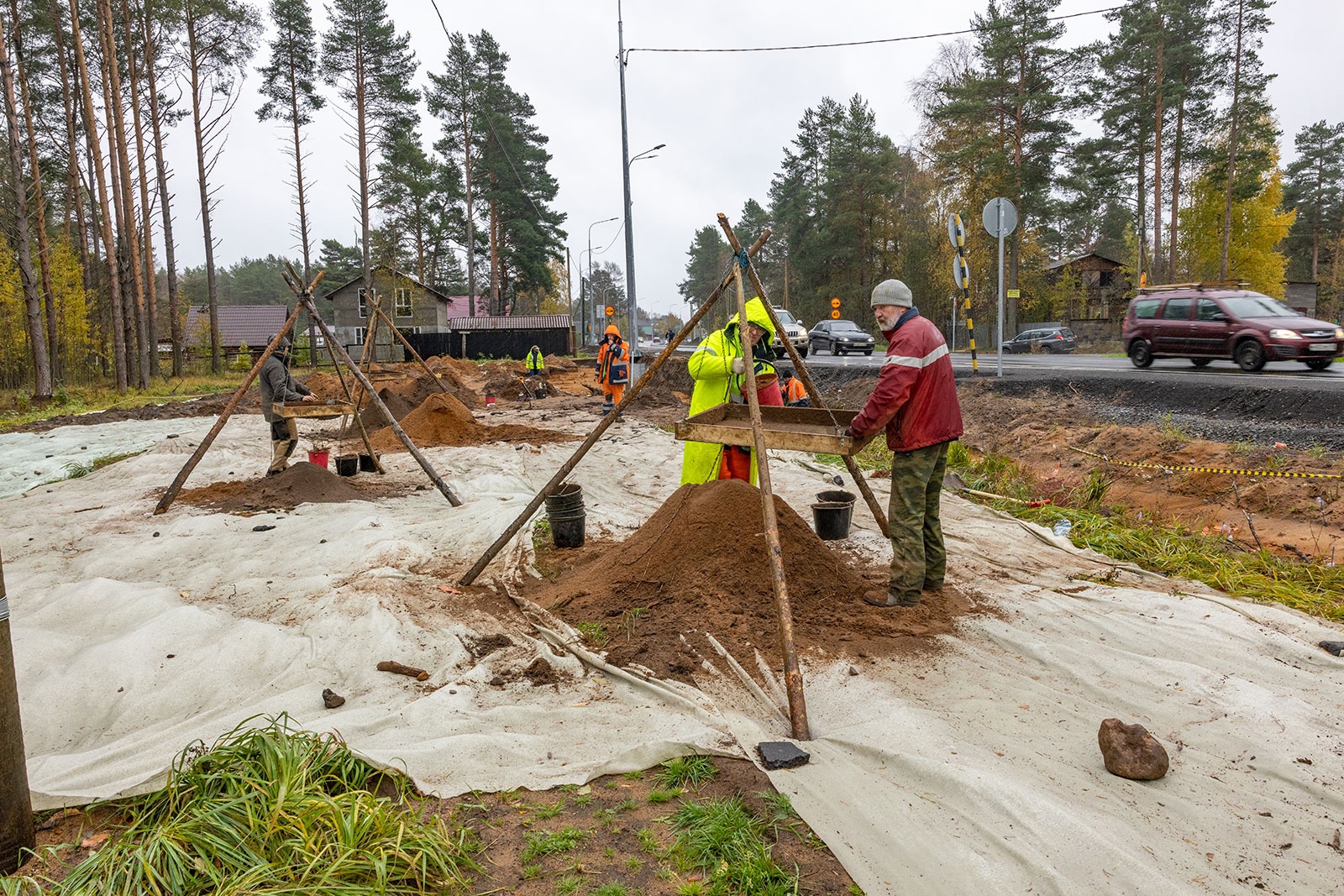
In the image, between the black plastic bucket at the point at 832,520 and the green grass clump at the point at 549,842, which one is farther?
the black plastic bucket at the point at 832,520

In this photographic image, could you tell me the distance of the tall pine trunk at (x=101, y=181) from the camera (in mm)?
17734

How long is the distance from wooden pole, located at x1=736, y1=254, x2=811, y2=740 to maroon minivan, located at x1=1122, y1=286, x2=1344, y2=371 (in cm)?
1146

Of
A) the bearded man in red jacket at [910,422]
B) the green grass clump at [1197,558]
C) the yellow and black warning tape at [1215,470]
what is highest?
the bearded man in red jacket at [910,422]

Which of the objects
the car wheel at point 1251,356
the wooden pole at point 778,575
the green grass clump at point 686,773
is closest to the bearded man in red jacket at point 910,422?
the wooden pole at point 778,575

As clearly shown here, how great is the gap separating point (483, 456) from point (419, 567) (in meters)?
4.81

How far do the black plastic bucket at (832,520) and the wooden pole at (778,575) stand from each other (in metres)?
2.04

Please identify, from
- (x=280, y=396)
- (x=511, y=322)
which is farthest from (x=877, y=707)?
(x=511, y=322)

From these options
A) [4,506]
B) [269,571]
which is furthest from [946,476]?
[4,506]

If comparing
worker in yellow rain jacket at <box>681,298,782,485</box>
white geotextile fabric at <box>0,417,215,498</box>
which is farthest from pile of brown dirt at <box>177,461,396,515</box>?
worker in yellow rain jacket at <box>681,298,782,485</box>

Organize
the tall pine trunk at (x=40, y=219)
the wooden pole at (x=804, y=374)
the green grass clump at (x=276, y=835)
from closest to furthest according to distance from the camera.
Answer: the green grass clump at (x=276, y=835), the wooden pole at (x=804, y=374), the tall pine trunk at (x=40, y=219)

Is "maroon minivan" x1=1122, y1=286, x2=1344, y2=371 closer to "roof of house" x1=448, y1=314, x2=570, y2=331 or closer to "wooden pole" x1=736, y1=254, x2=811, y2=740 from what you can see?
"wooden pole" x1=736, y1=254, x2=811, y2=740

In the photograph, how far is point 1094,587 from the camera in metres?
4.91

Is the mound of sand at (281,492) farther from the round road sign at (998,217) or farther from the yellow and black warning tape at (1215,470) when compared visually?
the round road sign at (998,217)

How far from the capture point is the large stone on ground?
2.84 m
